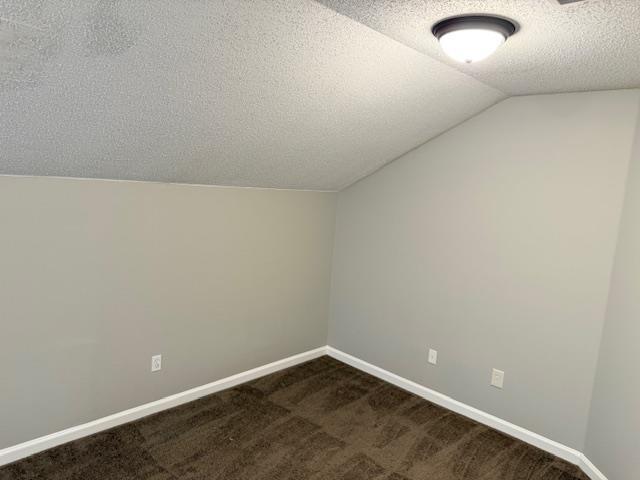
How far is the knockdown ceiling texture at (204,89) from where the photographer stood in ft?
4.80

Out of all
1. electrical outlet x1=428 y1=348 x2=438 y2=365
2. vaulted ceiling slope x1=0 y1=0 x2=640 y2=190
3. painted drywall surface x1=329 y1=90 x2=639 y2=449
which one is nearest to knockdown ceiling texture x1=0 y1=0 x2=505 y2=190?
vaulted ceiling slope x1=0 y1=0 x2=640 y2=190

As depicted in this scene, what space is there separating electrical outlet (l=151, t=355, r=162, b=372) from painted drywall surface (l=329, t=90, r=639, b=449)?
63.4 inches

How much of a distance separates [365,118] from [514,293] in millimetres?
1413

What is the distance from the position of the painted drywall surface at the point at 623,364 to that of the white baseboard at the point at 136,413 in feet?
7.02

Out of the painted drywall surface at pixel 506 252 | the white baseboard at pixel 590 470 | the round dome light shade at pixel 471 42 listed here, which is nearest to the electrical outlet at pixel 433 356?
the painted drywall surface at pixel 506 252

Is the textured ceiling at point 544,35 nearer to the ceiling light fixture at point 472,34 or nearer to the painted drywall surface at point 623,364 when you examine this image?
the ceiling light fixture at point 472,34

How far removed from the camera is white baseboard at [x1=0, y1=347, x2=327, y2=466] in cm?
239

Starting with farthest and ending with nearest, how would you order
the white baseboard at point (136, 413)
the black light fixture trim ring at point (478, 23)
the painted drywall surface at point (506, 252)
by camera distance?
1. the painted drywall surface at point (506, 252)
2. the white baseboard at point (136, 413)
3. the black light fixture trim ring at point (478, 23)

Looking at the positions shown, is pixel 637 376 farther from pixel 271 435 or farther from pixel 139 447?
pixel 139 447

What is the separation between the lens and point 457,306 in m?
3.16

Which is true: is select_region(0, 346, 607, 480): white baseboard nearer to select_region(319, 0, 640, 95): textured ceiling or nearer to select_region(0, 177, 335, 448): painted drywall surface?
select_region(0, 177, 335, 448): painted drywall surface

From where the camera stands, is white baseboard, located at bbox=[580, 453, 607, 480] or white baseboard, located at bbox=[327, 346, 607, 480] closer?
white baseboard, located at bbox=[580, 453, 607, 480]

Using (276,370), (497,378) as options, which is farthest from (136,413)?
(497,378)

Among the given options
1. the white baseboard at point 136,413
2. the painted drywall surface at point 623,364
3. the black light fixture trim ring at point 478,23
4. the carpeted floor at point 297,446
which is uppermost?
the black light fixture trim ring at point 478,23
